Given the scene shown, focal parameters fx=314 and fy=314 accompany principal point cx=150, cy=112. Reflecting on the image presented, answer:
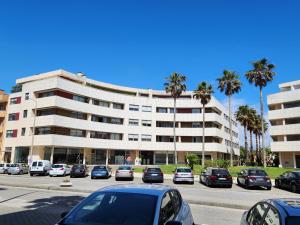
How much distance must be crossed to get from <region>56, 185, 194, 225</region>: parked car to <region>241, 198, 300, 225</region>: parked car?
1272 mm

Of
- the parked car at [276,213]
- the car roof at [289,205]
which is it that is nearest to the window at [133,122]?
the parked car at [276,213]

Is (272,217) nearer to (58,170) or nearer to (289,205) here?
(289,205)

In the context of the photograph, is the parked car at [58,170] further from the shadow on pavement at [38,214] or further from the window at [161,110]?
the window at [161,110]

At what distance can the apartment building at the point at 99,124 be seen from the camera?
2012 inches

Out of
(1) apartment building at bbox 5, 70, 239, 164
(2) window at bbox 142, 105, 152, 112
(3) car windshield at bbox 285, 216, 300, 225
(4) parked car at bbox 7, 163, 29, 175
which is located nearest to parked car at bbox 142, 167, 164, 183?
(4) parked car at bbox 7, 163, 29, 175

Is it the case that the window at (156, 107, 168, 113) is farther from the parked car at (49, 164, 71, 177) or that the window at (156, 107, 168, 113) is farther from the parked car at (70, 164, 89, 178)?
the parked car at (70, 164, 89, 178)

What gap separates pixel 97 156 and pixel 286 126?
34.0 metres

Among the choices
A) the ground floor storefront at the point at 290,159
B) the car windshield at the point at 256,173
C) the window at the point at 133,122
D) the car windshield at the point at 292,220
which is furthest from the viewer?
the window at the point at 133,122

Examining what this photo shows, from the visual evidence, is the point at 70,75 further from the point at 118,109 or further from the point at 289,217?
the point at 289,217

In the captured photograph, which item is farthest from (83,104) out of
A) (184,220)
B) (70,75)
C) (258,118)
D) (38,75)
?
(184,220)

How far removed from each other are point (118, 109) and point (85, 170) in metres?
28.1

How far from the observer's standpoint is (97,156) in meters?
59.8

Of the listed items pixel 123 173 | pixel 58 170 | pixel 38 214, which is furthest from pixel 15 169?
pixel 38 214

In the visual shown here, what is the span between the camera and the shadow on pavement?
912cm
